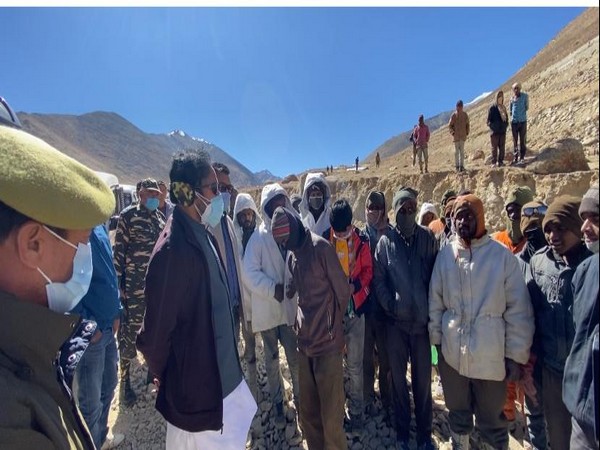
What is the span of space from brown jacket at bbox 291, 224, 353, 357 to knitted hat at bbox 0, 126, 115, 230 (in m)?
1.80

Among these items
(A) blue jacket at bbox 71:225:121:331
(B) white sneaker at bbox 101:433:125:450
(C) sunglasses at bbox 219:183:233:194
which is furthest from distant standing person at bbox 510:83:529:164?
(B) white sneaker at bbox 101:433:125:450

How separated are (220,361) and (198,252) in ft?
2.14

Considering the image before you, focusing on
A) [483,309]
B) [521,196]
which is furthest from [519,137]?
[483,309]

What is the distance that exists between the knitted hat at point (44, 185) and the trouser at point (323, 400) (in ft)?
7.06

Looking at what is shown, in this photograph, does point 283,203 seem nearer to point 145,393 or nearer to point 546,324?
point 546,324

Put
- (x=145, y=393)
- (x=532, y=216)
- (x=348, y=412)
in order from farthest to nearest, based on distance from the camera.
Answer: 1. (x=145, y=393)
2. (x=348, y=412)
3. (x=532, y=216)

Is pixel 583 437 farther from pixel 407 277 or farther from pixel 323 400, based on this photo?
pixel 323 400

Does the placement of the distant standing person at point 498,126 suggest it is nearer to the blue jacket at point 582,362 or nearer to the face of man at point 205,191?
the blue jacket at point 582,362

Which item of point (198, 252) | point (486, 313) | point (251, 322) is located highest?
point (198, 252)

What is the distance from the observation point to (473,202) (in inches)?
97.3

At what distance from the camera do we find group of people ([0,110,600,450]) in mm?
914

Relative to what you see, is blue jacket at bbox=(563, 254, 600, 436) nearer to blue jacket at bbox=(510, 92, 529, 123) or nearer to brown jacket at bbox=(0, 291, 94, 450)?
brown jacket at bbox=(0, 291, 94, 450)

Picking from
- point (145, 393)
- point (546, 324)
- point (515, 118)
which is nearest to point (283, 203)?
point (546, 324)

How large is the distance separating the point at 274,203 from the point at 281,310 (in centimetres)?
112
